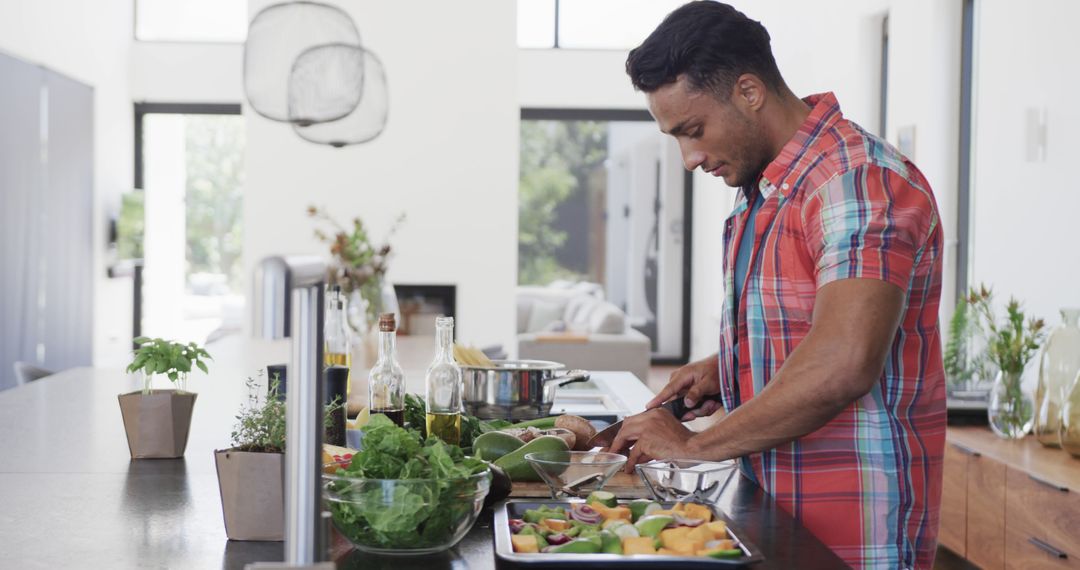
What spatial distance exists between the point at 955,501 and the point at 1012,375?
445 mm

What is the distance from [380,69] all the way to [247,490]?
3335 millimetres

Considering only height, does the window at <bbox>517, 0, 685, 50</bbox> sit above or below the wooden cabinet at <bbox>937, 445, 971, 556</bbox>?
above

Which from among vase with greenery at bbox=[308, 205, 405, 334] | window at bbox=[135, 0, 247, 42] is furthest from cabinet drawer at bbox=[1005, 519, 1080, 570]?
window at bbox=[135, 0, 247, 42]

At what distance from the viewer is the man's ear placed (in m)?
1.79

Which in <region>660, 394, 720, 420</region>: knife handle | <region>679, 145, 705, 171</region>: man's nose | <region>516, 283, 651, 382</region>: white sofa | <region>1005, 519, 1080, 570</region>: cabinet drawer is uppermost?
<region>679, 145, 705, 171</region>: man's nose

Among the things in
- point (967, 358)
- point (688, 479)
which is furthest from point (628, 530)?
point (967, 358)

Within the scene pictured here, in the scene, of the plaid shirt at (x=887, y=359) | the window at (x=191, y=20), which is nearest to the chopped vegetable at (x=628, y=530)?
the plaid shirt at (x=887, y=359)

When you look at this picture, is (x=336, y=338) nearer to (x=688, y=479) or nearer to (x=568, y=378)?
(x=568, y=378)

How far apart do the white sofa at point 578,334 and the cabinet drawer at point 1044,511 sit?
3485 mm

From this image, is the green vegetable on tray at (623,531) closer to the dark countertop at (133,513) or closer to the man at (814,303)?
the dark countertop at (133,513)

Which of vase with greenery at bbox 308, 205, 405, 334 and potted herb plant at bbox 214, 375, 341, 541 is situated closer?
potted herb plant at bbox 214, 375, 341, 541

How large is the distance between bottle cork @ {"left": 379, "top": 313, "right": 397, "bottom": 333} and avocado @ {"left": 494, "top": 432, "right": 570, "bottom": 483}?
256 millimetres

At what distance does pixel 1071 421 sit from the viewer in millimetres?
3320

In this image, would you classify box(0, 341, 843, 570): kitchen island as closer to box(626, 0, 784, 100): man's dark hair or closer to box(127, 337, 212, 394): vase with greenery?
box(127, 337, 212, 394): vase with greenery
